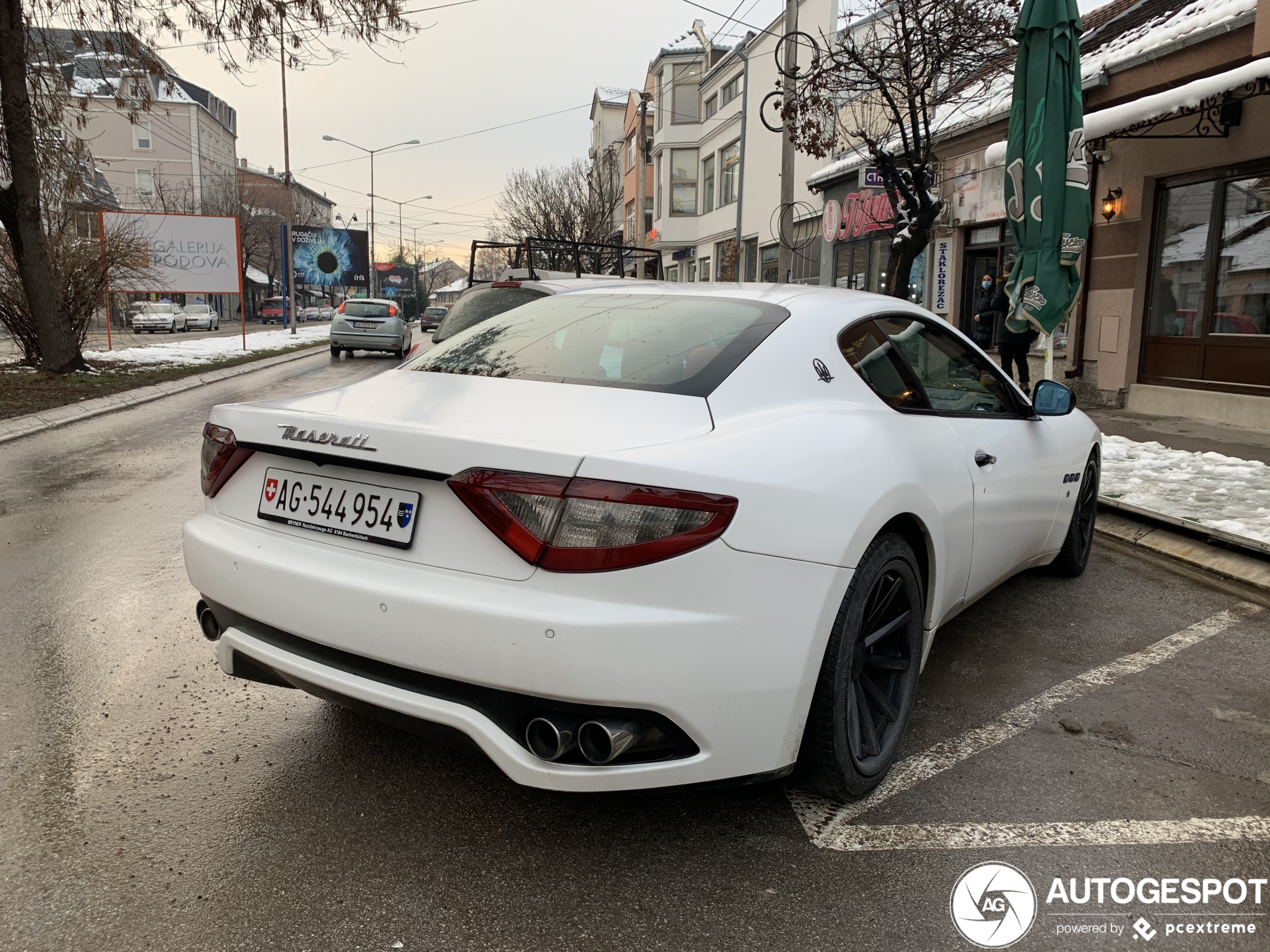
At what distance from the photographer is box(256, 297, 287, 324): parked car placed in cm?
6162

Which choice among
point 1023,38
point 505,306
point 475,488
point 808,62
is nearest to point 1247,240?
point 1023,38

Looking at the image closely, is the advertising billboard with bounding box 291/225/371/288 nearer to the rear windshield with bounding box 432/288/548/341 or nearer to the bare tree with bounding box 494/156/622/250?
the bare tree with bounding box 494/156/622/250

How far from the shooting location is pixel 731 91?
104 feet

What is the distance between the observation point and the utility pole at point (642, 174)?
143 ft

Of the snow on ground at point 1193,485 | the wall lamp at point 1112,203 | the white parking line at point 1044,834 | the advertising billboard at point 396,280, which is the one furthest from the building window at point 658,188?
the advertising billboard at point 396,280

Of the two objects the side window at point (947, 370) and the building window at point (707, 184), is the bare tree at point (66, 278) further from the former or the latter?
the building window at point (707, 184)

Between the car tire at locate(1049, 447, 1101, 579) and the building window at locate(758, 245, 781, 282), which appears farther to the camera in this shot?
the building window at locate(758, 245, 781, 282)

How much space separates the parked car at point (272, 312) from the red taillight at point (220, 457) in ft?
205

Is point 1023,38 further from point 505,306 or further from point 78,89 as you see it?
point 78,89

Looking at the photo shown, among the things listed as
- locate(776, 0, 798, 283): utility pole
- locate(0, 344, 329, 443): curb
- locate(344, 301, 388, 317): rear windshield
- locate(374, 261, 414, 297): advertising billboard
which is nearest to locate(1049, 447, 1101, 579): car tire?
locate(0, 344, 329, 443): curb

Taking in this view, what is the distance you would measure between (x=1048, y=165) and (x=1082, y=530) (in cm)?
407

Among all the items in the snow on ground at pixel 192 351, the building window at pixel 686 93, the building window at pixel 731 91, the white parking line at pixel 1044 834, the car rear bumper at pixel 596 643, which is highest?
the building window at pixel 686 93

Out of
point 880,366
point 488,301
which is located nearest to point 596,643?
point 880,366

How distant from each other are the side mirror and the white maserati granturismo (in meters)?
1.05
